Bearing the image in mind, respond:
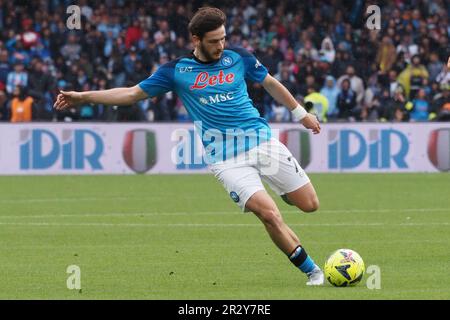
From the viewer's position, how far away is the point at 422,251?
1389 centimetres

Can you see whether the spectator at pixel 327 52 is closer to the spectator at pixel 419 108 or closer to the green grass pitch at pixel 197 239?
the spectator at pixel 419 108

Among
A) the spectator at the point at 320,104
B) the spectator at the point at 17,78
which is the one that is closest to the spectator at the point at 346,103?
the spectator at the point at 320,104

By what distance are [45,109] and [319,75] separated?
6.71m

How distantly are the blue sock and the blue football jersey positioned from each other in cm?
99

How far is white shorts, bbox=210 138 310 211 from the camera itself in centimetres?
1112

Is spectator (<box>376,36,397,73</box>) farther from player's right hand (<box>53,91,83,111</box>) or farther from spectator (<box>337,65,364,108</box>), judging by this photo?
player's right hand (<box>53,91,83,111</box>)

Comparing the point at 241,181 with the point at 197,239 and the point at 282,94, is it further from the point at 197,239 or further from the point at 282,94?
the point at 197,239

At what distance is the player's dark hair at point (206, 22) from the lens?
10.9 metres

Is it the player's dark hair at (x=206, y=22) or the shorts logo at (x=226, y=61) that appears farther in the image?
the shorts logo at (x=226, y=61)

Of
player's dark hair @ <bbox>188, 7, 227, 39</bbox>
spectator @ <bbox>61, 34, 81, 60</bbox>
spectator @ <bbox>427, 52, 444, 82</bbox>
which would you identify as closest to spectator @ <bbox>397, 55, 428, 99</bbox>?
spectator @ <bbox>427, 52, 444, 82</bbox>

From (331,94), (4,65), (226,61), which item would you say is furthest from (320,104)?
(226,61)

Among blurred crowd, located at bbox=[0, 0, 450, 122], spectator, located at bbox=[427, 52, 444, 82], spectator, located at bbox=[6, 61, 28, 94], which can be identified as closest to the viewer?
blurred crowd, located at bbox=[0, 0, 450, 122]
